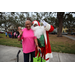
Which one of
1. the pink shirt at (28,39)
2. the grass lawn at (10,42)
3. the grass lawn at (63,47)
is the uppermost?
the pink shirt at (28,39)

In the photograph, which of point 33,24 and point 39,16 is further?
point 39,16

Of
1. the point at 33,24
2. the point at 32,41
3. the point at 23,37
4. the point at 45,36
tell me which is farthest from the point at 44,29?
the point at 23,37

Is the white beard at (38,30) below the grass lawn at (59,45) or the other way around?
the other way around

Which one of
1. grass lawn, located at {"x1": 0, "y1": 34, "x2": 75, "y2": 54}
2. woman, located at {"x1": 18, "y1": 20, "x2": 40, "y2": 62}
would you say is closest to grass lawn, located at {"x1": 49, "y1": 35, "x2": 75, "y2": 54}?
grass lawn, located at {"x1": 0, "y1": 34, "x2": 75, "y2": 54}

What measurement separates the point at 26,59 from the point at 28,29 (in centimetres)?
88

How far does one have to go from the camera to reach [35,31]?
5.37ft

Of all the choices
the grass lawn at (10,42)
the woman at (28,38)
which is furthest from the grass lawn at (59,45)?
the woman at (28,38)

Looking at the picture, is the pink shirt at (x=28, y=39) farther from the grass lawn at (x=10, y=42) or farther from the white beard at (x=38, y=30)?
the grass lawn at (x=10, y=42)

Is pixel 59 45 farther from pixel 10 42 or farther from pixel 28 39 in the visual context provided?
pixel 10 42

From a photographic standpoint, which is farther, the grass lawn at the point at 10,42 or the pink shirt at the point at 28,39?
the grass lawn at the point at 10,42

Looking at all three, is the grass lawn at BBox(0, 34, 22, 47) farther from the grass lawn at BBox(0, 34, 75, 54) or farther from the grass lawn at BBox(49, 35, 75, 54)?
the grass lawn at BBox(49, 35, 75, 54)

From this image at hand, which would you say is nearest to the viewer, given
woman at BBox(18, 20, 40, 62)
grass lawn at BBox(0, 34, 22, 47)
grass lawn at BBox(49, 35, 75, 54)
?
woman at BBox(18, 20, 40, 62)

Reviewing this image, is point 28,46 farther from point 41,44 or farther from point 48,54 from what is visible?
point 48,54

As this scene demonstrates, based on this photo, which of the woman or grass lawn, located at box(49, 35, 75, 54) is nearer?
the woman
